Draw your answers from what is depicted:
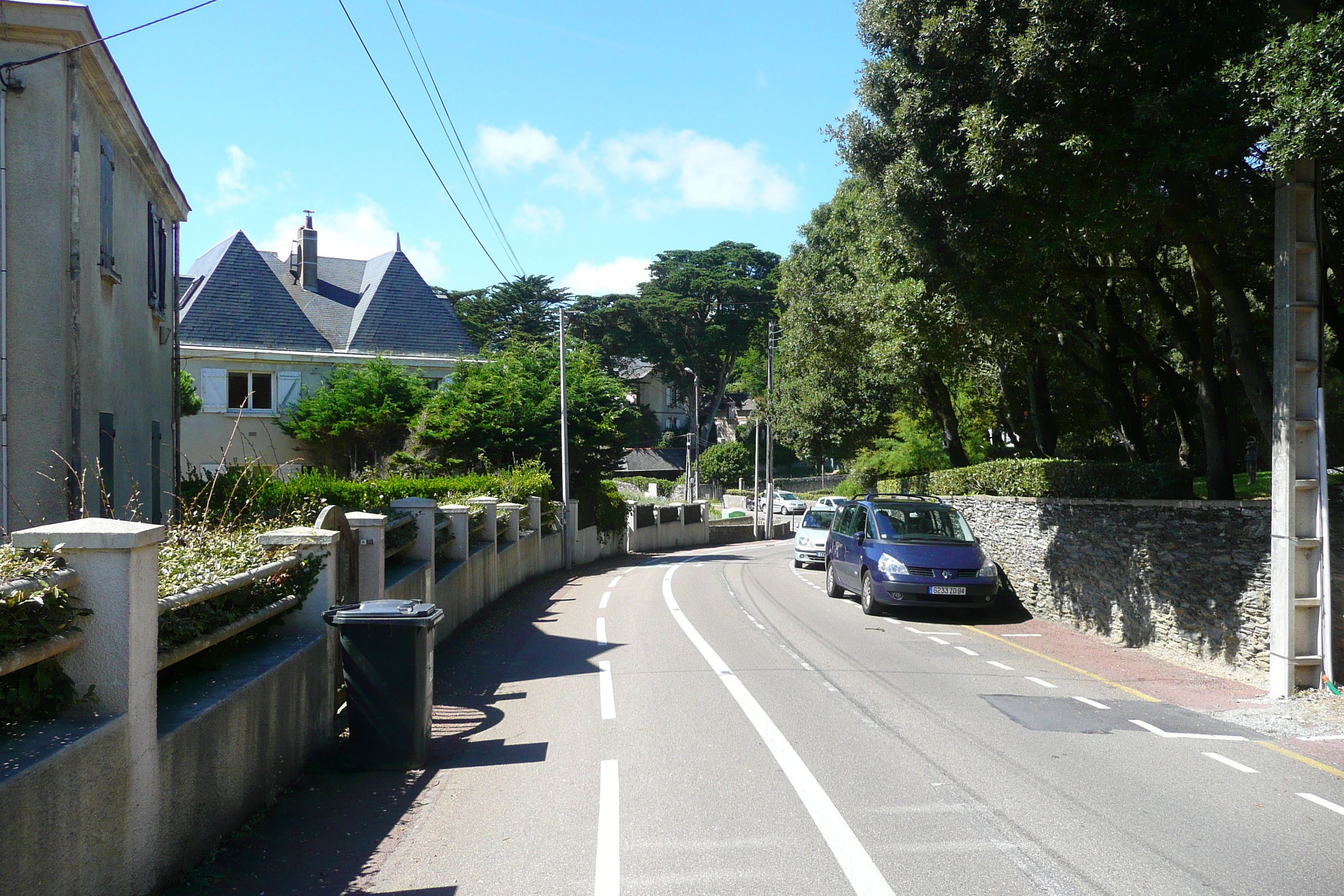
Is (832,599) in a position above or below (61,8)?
below

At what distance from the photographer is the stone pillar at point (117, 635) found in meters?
4.23

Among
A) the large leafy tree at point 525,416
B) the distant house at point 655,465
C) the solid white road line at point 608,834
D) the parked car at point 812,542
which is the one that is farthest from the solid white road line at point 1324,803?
the distant house at point 655,465

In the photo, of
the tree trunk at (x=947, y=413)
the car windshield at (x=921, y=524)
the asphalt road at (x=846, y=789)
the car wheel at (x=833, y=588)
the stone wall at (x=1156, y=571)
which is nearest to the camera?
the asphalt road at (x=846, y=789)

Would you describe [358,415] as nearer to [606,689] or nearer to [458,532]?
[458,532]

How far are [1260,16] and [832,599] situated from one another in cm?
1178

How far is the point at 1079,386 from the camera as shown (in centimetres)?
2666

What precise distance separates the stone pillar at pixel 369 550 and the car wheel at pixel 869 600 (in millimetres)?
8987

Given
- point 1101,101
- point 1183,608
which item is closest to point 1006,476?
point 1183,608

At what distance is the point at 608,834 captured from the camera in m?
5.34

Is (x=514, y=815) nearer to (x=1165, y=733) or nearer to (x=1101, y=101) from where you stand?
(x=1165, y=733)

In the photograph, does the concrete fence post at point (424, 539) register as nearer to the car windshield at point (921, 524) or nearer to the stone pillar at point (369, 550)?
the stone pillar at point (369, 550)

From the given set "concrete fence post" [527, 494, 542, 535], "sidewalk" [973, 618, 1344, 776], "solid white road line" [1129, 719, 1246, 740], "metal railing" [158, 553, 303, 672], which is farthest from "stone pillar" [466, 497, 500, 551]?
"solid white road line" [1129, 719, 1246, 740]

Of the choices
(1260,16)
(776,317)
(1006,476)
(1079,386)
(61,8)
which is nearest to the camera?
(1260,16)

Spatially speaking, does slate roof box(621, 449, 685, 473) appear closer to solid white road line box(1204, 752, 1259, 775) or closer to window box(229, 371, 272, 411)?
window box(229, 371, 272, 411)
